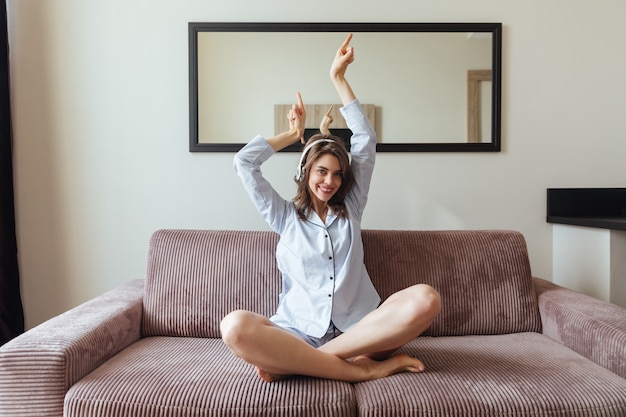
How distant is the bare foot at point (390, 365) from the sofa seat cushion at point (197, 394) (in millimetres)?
88

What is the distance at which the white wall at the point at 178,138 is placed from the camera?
2359mm

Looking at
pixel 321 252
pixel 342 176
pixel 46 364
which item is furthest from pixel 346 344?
Answer: pixel 46 364

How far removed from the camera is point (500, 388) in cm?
138

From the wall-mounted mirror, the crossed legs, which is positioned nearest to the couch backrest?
the crossed legs

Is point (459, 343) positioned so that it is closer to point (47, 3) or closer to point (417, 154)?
point (417, 154)

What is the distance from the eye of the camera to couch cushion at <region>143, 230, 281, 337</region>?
189 cm

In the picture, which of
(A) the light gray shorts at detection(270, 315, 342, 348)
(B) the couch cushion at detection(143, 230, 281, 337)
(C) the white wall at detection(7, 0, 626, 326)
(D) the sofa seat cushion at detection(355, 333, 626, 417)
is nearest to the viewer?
(D) the sofa seat cushion at detection(355, 333, 626, 417)

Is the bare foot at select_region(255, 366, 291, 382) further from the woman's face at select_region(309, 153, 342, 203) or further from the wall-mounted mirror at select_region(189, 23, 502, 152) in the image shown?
the wall-mounted mirror at select_region(189, 23, 502, 152)

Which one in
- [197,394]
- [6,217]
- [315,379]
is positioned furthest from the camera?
[6,217]

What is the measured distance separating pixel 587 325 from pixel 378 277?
2.34 ft

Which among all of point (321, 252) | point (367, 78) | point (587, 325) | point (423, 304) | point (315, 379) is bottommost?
point (315, 379)

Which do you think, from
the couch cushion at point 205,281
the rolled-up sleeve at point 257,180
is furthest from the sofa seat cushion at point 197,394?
the rolled-up sleeve at point 257,180

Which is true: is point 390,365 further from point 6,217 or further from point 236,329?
point 6,217

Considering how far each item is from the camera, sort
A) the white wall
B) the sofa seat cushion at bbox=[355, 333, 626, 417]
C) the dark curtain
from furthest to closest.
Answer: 1. the white wall
2. the dark curtain
3. the sofa seat cushion at bbox=[355, 333, 626, 417]
